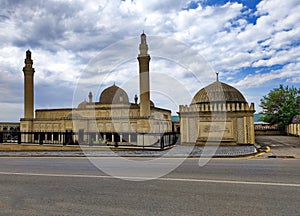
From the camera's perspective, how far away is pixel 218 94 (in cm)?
2367

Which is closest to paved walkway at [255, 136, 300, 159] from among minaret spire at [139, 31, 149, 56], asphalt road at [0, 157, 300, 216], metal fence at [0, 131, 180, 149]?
asphalt road at [0, 157, 300, 216]

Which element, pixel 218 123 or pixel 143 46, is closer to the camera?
pixel 218 123

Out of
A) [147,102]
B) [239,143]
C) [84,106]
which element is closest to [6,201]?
[239,143]

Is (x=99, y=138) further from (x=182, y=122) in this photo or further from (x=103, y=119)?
(x=103, y=119)

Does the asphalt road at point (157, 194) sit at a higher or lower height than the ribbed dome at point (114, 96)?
lower

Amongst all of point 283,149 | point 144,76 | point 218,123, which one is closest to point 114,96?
point 144,76

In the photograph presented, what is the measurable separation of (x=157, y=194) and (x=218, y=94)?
18.4m

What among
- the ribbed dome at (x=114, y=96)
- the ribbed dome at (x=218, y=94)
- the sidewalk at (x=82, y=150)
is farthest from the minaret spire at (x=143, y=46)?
the ribbed dome at (x=114, y=96)

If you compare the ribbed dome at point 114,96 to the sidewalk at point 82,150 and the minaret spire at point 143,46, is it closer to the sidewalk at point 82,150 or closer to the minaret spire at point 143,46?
the minaret spire at point 143,46

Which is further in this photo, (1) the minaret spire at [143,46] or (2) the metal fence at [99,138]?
(1) the minaret spire at [143,46]

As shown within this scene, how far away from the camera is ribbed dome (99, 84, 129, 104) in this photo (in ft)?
144

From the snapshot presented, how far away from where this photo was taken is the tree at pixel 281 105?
3984 cm

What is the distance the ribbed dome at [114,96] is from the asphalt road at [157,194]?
115 ft

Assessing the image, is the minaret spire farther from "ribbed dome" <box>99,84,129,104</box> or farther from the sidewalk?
"ribbed dome" <box>99,84,129,104</box>
